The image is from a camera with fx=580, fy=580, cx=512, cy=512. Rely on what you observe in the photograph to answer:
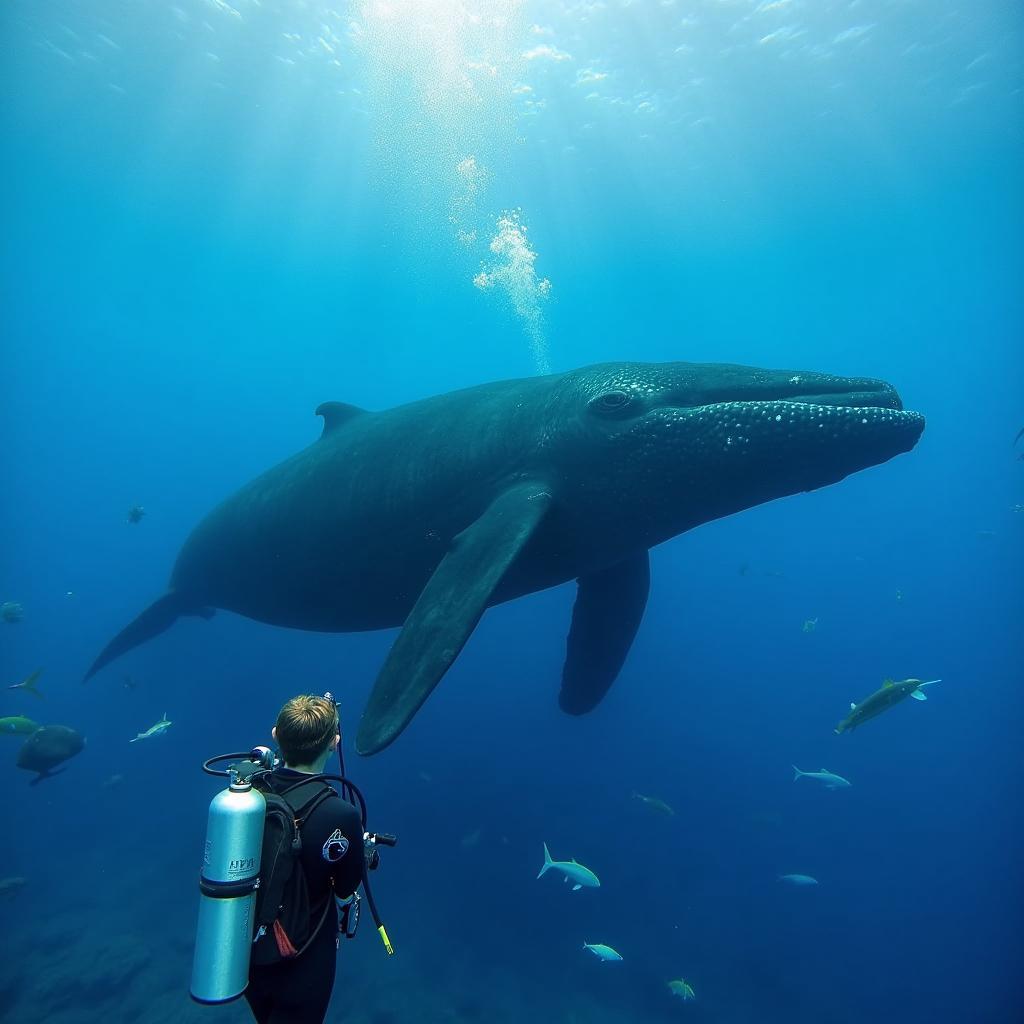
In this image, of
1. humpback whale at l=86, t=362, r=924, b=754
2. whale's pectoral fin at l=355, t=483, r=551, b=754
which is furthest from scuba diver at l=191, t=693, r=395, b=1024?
humpback whale at l=86, t=362, r=924, b=754

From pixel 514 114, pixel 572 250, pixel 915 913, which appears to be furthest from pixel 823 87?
pixel 915 913

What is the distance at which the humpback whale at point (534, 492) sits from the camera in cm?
554

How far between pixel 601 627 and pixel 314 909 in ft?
21.7

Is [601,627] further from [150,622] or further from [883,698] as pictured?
[150,622]

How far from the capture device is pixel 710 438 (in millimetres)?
5992

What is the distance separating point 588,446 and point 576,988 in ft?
60.1

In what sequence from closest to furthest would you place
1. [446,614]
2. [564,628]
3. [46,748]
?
1. [446,614]
2. [46,748]
3. [564,628]

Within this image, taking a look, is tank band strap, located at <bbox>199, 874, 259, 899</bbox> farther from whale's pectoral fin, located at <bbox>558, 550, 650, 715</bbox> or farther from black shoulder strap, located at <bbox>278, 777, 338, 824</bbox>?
whale's pectoral fin, located at <bbox>558, 550, 650, 715</bbox>

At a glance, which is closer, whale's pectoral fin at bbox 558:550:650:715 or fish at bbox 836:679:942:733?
whale's pectoral fin at bbox 558:550:650:715

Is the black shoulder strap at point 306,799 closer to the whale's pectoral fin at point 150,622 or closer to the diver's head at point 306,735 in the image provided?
the diver's head at point 306,735

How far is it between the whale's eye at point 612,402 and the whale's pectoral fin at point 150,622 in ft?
37.2

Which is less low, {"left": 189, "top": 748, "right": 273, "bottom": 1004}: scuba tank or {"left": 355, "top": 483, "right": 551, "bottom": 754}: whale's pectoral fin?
{"left": 355, "top": 483, "right": 551, "bottom": 754}: whale's pectoral fin

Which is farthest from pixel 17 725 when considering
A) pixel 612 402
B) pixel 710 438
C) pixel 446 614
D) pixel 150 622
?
pixel 710 438

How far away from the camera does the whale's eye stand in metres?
6.46
